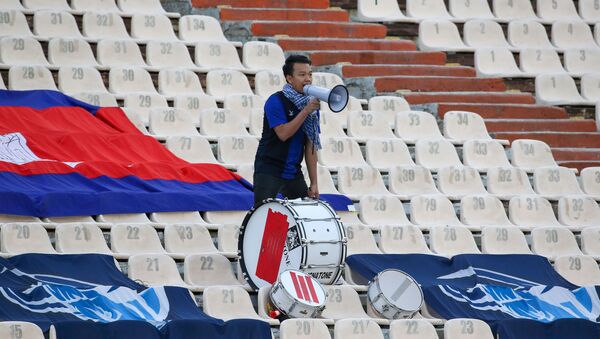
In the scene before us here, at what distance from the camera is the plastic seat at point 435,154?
10.6 m

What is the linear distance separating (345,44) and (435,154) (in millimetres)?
1807

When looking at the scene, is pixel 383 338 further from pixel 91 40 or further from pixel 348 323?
pixel 91 40

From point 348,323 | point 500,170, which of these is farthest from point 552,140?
point 348,323

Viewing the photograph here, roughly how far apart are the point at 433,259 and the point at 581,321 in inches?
43.9

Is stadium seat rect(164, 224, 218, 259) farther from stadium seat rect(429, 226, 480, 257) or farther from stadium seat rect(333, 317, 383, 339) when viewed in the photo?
stadium seat rect(429, 226, 480, 257)

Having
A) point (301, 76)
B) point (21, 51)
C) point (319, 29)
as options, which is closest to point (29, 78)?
point (21, 51)

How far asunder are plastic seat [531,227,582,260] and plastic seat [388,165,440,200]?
0.77m

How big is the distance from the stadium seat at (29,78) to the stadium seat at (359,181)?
208 cm

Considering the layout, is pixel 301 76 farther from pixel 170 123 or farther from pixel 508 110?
pixel 508 110

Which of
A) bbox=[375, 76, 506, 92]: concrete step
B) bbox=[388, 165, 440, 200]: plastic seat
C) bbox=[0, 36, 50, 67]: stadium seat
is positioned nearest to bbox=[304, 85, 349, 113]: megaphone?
bbox=[388, 165, 440, 200]: plastic seat

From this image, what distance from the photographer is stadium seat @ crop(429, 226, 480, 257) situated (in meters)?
9.53

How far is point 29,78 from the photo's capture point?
33.9ft

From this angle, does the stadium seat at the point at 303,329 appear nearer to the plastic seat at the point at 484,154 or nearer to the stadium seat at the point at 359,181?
the stadium seat at the point at 359,181

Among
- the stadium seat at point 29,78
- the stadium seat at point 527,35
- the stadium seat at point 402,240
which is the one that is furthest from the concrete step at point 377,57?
the stadium seat at point 402,240
